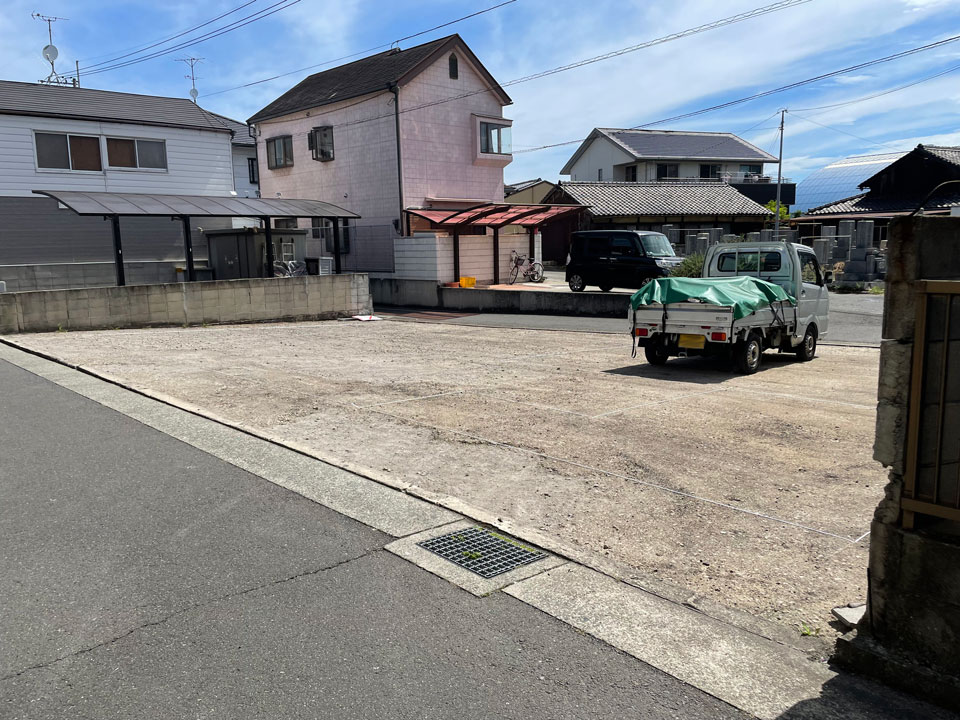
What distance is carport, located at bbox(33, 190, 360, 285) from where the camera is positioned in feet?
63.6

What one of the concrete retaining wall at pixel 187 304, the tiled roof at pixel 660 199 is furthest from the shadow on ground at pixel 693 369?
the tiled roof at pixel 660 199

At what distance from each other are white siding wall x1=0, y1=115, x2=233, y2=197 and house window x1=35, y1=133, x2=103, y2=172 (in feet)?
0.65

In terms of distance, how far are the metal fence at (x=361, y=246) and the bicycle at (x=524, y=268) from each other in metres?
4.98

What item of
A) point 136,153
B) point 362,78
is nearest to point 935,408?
point 136,153

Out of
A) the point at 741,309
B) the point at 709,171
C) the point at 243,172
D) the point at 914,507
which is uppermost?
the point at 709,171

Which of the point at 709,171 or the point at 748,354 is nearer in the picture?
the point at 748,354

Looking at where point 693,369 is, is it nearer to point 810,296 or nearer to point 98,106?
point 810,296

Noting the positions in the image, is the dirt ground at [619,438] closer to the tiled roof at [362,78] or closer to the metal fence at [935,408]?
the metal fence at [935,408]

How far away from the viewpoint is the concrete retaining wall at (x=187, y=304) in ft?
53.5

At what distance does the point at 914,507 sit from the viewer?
10.4 feet

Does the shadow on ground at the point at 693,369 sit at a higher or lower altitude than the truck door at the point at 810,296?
lower

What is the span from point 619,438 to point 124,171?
79.1 ft

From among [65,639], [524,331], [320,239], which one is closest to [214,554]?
[65,639]

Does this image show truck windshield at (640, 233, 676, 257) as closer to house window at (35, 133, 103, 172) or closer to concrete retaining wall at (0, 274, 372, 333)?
concrete retaining wall at (0, 274, 372, 333)
